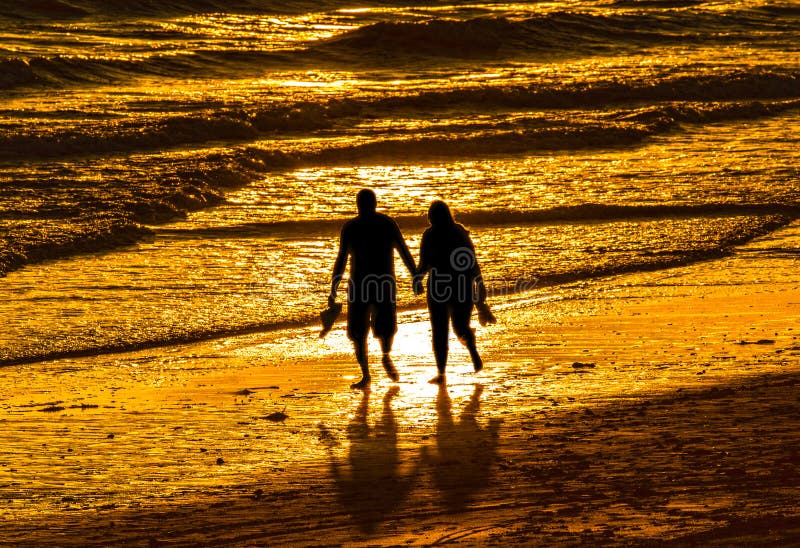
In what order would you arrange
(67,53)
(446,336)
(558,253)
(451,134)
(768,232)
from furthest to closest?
(67,53) < (451,134) < (768,232) < (558,253) < (446,336)

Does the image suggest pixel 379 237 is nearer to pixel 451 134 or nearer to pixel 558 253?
pixel 558 253

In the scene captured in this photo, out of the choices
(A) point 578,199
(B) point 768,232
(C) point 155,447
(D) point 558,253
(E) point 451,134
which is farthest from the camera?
(E) point 451,134

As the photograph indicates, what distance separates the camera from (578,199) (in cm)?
1683

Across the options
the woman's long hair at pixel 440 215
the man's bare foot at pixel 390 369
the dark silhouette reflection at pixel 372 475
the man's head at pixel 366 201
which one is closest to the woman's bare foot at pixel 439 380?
the man's bare foot at pixel 390 369

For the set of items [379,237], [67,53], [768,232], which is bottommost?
[768,232]

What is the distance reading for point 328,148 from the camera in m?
21.9

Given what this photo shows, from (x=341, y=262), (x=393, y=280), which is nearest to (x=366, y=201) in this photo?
(x=341, y=262)

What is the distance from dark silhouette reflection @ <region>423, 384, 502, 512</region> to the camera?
6.12 meters

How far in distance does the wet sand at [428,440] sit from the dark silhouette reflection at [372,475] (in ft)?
0.05

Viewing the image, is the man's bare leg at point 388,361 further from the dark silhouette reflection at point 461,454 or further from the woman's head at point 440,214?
the woman's head at point 440,214

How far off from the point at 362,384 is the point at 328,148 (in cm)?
1376

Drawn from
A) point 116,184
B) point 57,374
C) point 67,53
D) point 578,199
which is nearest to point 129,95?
point 67,53

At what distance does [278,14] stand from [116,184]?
2454 cm

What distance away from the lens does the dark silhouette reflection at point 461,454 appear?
612 centimetres
